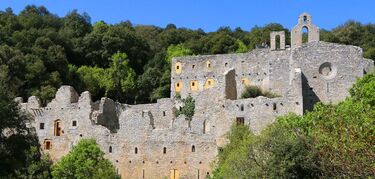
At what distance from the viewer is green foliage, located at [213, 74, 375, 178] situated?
77.4ft

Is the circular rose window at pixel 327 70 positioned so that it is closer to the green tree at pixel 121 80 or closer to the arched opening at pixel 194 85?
the arched opening at pixel 194 85

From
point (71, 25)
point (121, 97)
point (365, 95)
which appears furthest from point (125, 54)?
point (365, 95)

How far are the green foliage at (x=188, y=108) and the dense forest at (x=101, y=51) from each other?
11944 mm

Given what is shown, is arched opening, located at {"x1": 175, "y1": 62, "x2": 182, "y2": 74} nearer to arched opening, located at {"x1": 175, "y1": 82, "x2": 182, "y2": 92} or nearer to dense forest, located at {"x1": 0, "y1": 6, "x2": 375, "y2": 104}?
arched opening, located at {"x1": 175, "y1": 82, "x2": 182, "y2": 92}

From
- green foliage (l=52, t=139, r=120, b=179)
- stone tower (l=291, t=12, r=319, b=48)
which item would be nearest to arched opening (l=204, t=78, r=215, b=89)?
stone tower (l=291, t=12, r=319, b=48)

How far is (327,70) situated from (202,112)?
9.35 m

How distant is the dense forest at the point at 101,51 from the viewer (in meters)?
65.4

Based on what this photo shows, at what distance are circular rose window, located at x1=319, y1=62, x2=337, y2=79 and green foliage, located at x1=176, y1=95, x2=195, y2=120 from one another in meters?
10.1

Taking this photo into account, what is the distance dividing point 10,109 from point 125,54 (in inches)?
1160

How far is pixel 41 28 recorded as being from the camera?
80688 mm

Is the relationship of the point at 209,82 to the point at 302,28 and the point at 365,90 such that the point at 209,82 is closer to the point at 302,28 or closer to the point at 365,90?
the point at 302,28

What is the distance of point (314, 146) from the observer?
30750 millimetres

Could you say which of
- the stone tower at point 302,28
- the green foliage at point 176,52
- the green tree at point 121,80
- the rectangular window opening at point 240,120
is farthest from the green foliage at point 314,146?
the green foliage at point 176,52

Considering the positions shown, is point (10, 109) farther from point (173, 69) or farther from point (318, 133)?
point (318, 133)
